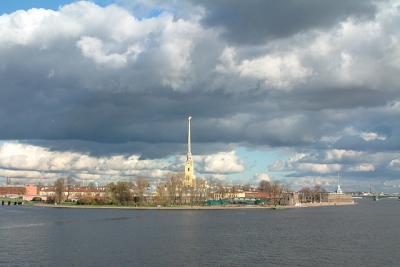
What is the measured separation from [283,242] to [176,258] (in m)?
22.2

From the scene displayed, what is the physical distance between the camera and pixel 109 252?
63688mm

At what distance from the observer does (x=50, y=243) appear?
7275 cm

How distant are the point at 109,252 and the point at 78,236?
21040 mm

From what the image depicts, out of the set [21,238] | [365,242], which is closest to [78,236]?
[21,238]

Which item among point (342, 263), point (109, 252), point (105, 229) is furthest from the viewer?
point (105, 229)

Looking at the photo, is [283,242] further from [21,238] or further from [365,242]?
[21,238]

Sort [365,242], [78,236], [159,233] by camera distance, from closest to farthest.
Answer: [365,242]
[78,236]
[159,233]

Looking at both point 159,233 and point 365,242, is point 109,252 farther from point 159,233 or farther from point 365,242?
point 365,242

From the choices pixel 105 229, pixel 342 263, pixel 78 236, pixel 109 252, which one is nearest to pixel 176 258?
pixel 109 252

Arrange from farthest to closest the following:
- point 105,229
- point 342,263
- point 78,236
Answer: point 105,229, point 78,236, point 342,263

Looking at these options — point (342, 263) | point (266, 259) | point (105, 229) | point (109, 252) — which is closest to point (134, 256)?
point (109, 252)

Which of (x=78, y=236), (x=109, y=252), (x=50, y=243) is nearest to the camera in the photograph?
(x=109, y=252)

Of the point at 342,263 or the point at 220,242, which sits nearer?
the point at 342,263

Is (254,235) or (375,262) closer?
(375,262)
